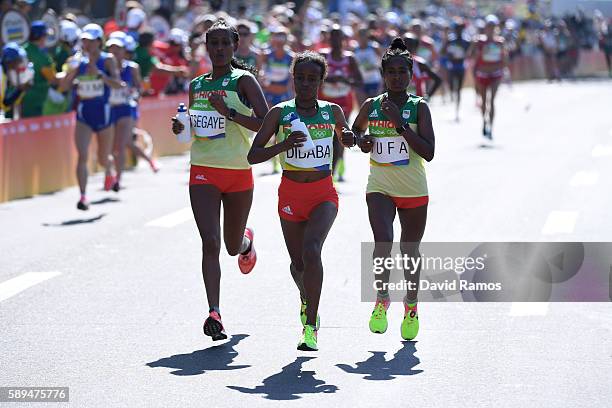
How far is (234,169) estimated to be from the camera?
30.4 ft

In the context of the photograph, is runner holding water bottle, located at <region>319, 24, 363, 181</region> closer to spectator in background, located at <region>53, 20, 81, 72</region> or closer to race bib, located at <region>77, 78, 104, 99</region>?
race bib, located at <region>77, 78, 104, 99</region>

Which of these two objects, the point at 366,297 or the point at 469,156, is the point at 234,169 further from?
the point at 469,156

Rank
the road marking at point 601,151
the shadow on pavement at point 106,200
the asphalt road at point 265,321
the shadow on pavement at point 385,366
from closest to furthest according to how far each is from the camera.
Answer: the asphalt road at point 265,321 < the shadow on pavement at point 385,366 < the shadow on pavement at point 106,200 < the road marking at point 601,151

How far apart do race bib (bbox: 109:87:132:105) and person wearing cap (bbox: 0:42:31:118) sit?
3.82 feet

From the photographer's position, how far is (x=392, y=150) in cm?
887

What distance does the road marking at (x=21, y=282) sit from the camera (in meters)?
10.9

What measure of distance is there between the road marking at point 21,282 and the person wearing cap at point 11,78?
639 cm

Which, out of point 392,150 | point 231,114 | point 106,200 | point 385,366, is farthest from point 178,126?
point 106,200

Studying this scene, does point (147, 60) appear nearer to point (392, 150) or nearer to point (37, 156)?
point (37, 156)

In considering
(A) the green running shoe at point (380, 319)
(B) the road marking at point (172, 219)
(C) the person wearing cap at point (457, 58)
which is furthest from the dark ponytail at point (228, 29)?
(C) the person wearing cap at point (457, 58)

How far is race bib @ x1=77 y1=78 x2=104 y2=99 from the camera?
16.2 meters

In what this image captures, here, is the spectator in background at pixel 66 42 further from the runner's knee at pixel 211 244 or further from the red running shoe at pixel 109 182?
the runner's knee at pixel 211 244

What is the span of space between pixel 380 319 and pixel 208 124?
1627 mm

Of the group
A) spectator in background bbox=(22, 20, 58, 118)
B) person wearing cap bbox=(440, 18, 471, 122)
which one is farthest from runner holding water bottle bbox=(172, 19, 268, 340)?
person wearing cap bbox=(440, 18, 471, 122)
